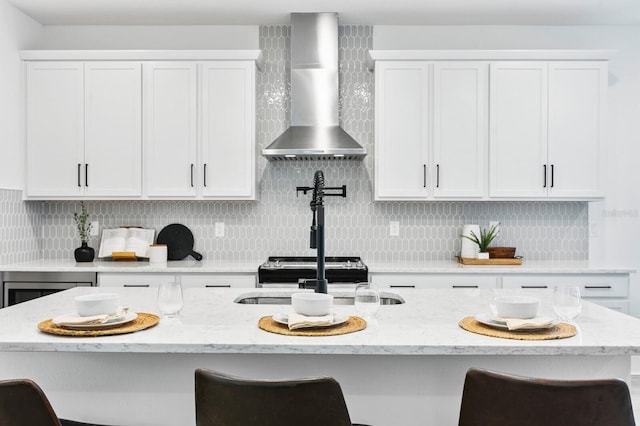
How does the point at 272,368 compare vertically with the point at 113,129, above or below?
below

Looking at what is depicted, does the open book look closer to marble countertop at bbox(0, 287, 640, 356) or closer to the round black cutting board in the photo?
the round black cutting board

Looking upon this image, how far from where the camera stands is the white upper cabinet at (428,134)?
3914 mm

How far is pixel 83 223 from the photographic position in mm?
4188

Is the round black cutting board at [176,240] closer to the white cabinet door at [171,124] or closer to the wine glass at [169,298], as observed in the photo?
the white cabinet door at [171,124]

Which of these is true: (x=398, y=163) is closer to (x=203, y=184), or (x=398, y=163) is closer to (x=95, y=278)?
(x=203, y=184)

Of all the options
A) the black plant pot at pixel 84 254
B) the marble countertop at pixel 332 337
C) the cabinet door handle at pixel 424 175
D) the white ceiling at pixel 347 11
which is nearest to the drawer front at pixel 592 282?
the cabinet door handle at pixel 424 175

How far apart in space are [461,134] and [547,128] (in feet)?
2.07

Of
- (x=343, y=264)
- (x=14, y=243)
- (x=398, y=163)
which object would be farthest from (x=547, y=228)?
(x=14, y=243)

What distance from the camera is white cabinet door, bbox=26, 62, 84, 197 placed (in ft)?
12.9

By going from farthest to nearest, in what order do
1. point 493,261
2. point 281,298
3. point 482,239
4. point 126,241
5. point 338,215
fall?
point 338,215 → point 126,241 → point 482,239 → point 493,261 → point 281,298

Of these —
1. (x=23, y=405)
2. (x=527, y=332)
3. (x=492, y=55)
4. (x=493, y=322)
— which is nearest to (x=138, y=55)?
(x=492, y=55)

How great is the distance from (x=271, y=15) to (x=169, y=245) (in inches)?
77.1

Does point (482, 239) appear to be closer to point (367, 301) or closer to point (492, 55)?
point (492, 55)

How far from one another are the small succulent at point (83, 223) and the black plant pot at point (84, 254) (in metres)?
0.11
